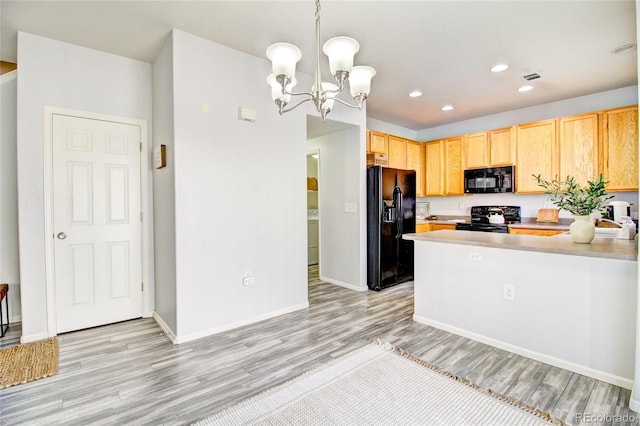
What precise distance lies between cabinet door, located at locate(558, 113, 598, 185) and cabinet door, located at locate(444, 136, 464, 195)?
1384mm

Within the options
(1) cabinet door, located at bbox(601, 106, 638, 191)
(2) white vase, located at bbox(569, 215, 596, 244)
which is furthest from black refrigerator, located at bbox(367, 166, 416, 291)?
(1) cabinet door, located at bbox(601, 106, 638, 191)

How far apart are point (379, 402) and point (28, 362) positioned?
8.52 feet

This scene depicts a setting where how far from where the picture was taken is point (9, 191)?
3.02 metres

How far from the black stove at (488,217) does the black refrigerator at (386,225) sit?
111 centimetres

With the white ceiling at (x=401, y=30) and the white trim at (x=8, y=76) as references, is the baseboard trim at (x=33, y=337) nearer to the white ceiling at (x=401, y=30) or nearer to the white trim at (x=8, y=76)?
the white trim at (x=8, y=76)

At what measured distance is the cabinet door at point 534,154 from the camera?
4281 millimetres

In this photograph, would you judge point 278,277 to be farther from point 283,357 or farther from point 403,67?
point 403,67

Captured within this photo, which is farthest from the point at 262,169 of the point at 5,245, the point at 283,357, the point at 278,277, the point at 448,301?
the point at 5,245

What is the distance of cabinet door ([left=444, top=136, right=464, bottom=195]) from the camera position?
5.30m

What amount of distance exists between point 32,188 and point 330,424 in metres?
3.11

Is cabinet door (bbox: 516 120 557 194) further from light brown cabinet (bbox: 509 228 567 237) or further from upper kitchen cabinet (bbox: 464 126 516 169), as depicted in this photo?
light brown cabinet (bbox: 509 228 567 237)

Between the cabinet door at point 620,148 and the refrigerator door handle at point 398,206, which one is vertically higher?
the cabinet door at point 620,148

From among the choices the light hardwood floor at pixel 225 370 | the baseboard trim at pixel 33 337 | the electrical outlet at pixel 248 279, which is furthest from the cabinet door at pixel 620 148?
the baseboard trim at pixel 33 337

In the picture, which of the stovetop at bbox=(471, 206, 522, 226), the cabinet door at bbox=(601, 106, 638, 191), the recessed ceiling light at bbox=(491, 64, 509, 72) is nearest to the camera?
the recessed ceiling light at bbox=(491, 64, 509, 72)
